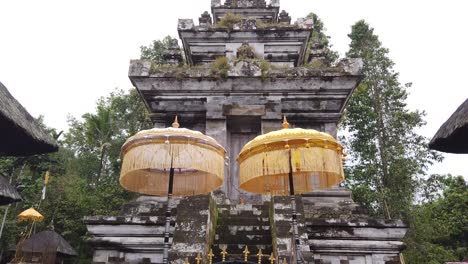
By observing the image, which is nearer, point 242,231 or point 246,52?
point 242,231

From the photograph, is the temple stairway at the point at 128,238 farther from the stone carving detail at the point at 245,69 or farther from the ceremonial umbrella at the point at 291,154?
the stone carving detail at the point at 245,69

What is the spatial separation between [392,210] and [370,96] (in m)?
6.02

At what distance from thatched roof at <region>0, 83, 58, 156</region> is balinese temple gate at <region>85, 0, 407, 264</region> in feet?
6.31

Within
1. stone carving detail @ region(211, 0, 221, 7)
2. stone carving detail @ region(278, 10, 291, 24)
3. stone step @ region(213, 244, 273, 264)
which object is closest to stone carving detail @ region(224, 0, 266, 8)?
stone carving detail @ region(211, 0, 221, 7)

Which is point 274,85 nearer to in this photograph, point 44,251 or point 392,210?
point 392,210

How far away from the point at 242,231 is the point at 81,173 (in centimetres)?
2387

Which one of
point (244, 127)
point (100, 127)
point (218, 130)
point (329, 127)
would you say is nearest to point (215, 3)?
point (244, 127)

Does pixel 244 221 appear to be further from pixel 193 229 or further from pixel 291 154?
pixel 291 154

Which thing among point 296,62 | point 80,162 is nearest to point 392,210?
point 296,62

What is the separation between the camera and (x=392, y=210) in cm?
1689

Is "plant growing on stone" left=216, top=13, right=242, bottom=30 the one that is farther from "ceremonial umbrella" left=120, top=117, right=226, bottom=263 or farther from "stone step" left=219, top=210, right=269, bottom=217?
"ceremonial umbrella" left=120, top=117, right=226, bottom=263

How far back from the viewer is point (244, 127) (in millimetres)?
9828

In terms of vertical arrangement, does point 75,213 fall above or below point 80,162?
below

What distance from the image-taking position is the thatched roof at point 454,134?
4.77 m
